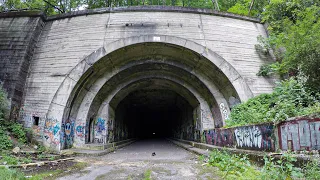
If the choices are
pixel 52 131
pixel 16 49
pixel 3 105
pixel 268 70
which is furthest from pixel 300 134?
pixel 16 49

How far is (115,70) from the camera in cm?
1270

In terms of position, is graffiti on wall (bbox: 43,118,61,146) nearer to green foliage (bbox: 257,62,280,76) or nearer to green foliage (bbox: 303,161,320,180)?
green foliage (bbox: 303,161,320,180)

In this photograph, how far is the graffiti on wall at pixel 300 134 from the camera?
4.25 metres

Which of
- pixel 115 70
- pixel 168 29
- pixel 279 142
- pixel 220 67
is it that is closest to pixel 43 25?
pixel 115 70

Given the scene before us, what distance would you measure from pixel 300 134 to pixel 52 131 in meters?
10.0

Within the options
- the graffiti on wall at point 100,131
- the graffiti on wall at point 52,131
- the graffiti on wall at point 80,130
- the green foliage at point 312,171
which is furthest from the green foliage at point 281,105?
the graffiti on wall at point 52,131

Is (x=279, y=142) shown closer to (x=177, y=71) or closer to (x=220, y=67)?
(x=220, y=67)

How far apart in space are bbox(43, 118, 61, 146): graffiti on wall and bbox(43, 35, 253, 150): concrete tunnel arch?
5.6 inches

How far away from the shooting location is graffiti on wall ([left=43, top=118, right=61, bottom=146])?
1052cm

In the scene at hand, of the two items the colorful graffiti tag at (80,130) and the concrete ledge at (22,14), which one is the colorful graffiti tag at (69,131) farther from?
the concrete ledge at (22,14)

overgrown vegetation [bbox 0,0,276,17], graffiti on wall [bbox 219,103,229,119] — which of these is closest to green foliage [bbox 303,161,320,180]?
graffiti on wall [bbox 219,103,229,119]

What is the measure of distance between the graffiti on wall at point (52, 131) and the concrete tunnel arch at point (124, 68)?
0.14 metres

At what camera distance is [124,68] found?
12742 millimetres

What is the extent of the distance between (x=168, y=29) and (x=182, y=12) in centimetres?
158
